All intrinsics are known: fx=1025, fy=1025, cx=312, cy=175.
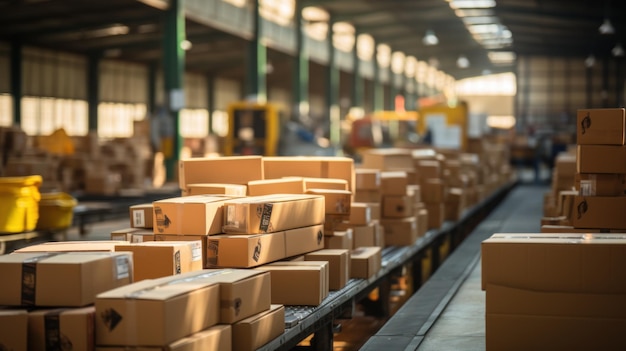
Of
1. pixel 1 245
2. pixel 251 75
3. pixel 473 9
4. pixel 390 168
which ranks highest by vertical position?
pixel 473 9

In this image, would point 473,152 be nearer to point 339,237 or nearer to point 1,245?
point 1,245

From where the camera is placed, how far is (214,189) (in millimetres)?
7125

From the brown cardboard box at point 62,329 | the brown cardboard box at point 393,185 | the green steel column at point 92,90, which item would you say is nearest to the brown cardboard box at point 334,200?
the brown cardboard box at point 393,185

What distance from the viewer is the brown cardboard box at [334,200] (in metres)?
7.59

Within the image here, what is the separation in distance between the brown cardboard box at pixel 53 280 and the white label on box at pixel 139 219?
201cm

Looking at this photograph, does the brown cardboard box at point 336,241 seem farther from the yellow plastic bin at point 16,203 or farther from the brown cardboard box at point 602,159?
the yellow plastic bin at point 16,203

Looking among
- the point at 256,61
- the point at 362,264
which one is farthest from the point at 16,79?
the point at 362,264

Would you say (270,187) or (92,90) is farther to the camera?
(92,90)

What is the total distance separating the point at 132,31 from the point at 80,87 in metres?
3.88

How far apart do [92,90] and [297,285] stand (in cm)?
2662

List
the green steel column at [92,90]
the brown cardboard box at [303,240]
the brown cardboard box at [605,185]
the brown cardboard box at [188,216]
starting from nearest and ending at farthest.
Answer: the brown cardboard box at [188,216], the brown cardboard box at [303,240], the brown cardboard box at [605,185], the green steel column at [92,90]

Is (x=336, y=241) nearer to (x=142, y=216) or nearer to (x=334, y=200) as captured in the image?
(x=334, y=200)

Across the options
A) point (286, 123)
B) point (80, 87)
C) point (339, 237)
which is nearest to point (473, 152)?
point (286, 123)

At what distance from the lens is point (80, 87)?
31.7m
